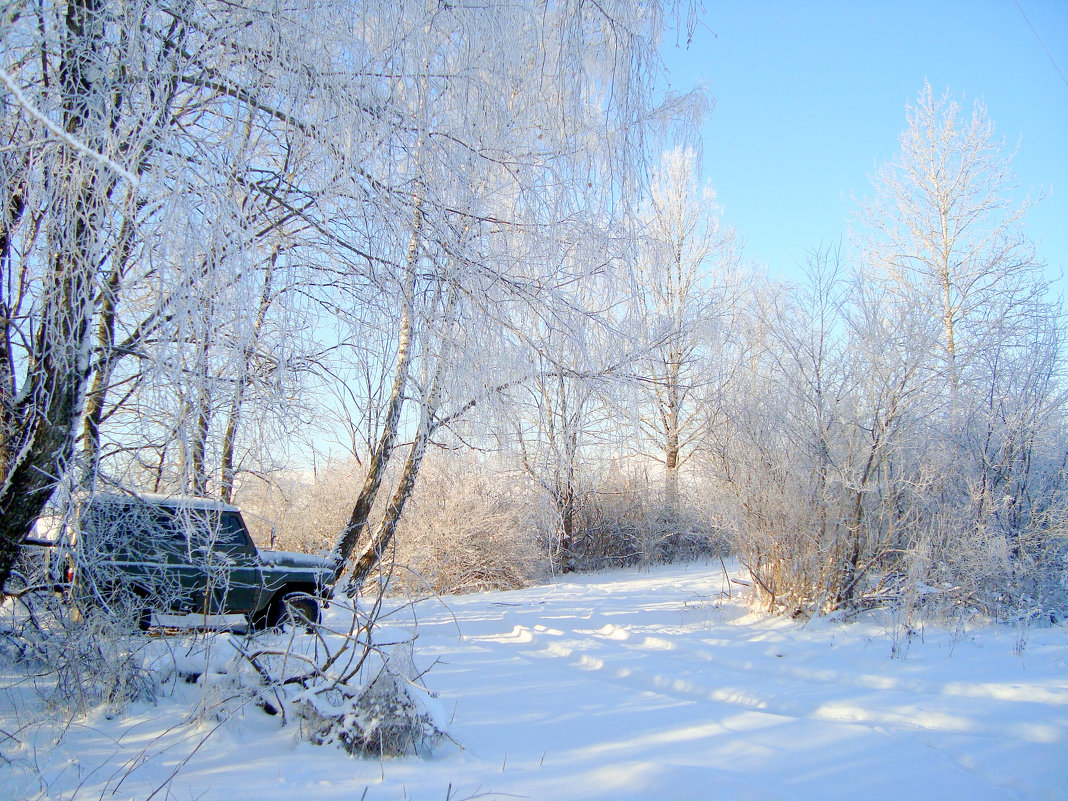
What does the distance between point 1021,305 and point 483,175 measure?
10.5m

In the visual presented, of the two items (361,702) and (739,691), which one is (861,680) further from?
(361,702)

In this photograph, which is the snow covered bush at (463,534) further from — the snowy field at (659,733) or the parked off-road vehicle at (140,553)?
the parked off-road vehicle at (140,553)

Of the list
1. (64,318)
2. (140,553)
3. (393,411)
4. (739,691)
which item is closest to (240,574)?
(140,553)

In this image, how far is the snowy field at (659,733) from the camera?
277 centimetres

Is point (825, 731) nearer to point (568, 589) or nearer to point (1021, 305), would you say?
point (568, 589)

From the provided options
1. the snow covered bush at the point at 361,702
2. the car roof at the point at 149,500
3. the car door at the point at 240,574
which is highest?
the car roof at the point at 149,500

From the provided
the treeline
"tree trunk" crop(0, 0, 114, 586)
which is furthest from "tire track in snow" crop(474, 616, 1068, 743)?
"tree trunk" crop(0, 0, 114, 586)

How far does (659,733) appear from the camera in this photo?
3.54m

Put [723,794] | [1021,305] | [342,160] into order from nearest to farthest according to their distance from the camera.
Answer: [723,794] < [342,160] < [1021,305]

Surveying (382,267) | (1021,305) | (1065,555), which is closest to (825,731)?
(382,267)

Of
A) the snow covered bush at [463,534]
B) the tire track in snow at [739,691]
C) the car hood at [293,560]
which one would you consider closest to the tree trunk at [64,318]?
the tire track in snow at [739,691]

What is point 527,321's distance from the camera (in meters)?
3.62

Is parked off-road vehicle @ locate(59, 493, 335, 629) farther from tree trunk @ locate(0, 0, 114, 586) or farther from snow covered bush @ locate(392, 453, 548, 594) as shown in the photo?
snow covered bush @ locate(392, 453, 548, 594)

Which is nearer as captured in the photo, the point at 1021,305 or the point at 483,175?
the point at 483,175
